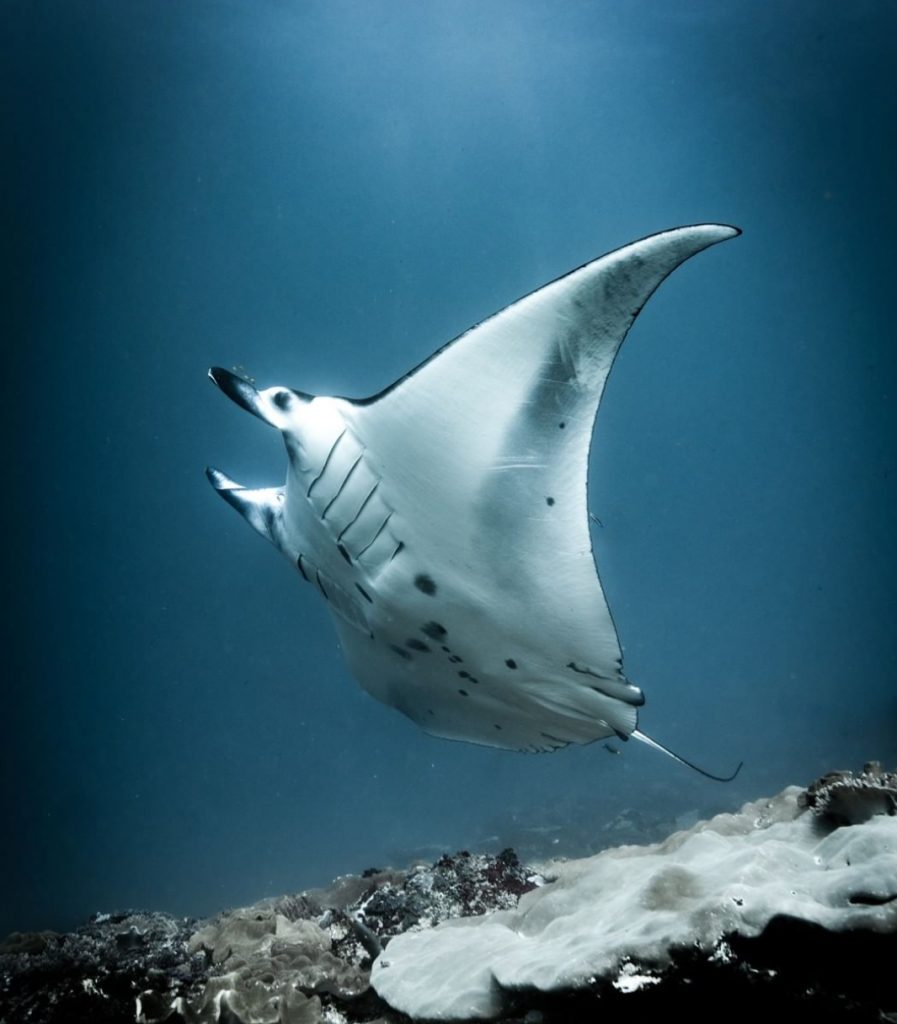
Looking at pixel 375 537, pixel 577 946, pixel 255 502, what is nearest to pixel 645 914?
pixel 577 946

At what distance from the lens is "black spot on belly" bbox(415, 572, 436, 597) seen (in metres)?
2.46

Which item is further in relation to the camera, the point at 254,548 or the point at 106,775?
the point at 106,775

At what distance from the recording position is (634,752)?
21078 millimetres

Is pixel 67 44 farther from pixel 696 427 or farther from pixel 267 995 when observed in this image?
pixel 696 427

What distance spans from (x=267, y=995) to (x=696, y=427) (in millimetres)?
34435

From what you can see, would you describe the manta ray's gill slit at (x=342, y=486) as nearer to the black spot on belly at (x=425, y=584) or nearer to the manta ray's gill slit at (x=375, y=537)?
the manta ray's gill slit at (x=375, y=537)

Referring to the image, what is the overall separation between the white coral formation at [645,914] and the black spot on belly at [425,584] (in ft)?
3.66

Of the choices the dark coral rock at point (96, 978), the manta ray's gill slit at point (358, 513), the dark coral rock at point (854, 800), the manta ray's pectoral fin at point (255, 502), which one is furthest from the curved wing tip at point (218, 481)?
the dark coral rock at point (854, 800)

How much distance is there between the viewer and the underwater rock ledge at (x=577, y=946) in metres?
1.24

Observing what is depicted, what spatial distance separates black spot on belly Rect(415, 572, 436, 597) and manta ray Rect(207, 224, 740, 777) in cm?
1

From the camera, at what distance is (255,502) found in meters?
2.98

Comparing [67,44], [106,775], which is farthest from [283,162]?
[106,775]

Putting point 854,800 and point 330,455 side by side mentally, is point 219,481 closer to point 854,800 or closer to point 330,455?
point 330,455

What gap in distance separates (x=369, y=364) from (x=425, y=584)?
2330 centimetres
